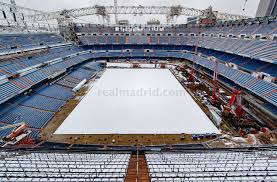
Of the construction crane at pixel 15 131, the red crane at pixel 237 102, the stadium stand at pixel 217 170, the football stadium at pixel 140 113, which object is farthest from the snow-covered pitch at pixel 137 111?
the stadium stand at pixel 217 170

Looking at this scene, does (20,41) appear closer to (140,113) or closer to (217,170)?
(140,113)

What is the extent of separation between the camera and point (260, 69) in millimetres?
29938

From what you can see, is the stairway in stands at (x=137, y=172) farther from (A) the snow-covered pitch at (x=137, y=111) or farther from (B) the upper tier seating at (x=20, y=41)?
(B) the upper tier seating at (x=20, y=41)

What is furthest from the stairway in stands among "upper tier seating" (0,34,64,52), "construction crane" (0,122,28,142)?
"upper tier seating" (0,34,64,52)

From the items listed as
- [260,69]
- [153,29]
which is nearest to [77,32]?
[153,29]

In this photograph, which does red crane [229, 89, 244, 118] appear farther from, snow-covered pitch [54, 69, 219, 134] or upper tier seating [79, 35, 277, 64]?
upper tier seating [79, 35, 277, 64]

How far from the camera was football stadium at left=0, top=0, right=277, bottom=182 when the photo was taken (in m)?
10.2

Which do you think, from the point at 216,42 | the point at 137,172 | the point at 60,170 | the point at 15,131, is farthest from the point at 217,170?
the point at 216,42

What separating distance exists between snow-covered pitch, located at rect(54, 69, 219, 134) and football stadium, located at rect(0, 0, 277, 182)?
0.16 m

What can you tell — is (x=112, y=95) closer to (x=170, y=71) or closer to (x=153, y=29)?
(x=170, y=71)

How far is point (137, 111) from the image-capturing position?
86.2 feet

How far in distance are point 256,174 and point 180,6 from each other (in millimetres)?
77952

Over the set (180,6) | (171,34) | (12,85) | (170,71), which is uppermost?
(180,6)

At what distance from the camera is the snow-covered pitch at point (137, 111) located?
22000 mm
